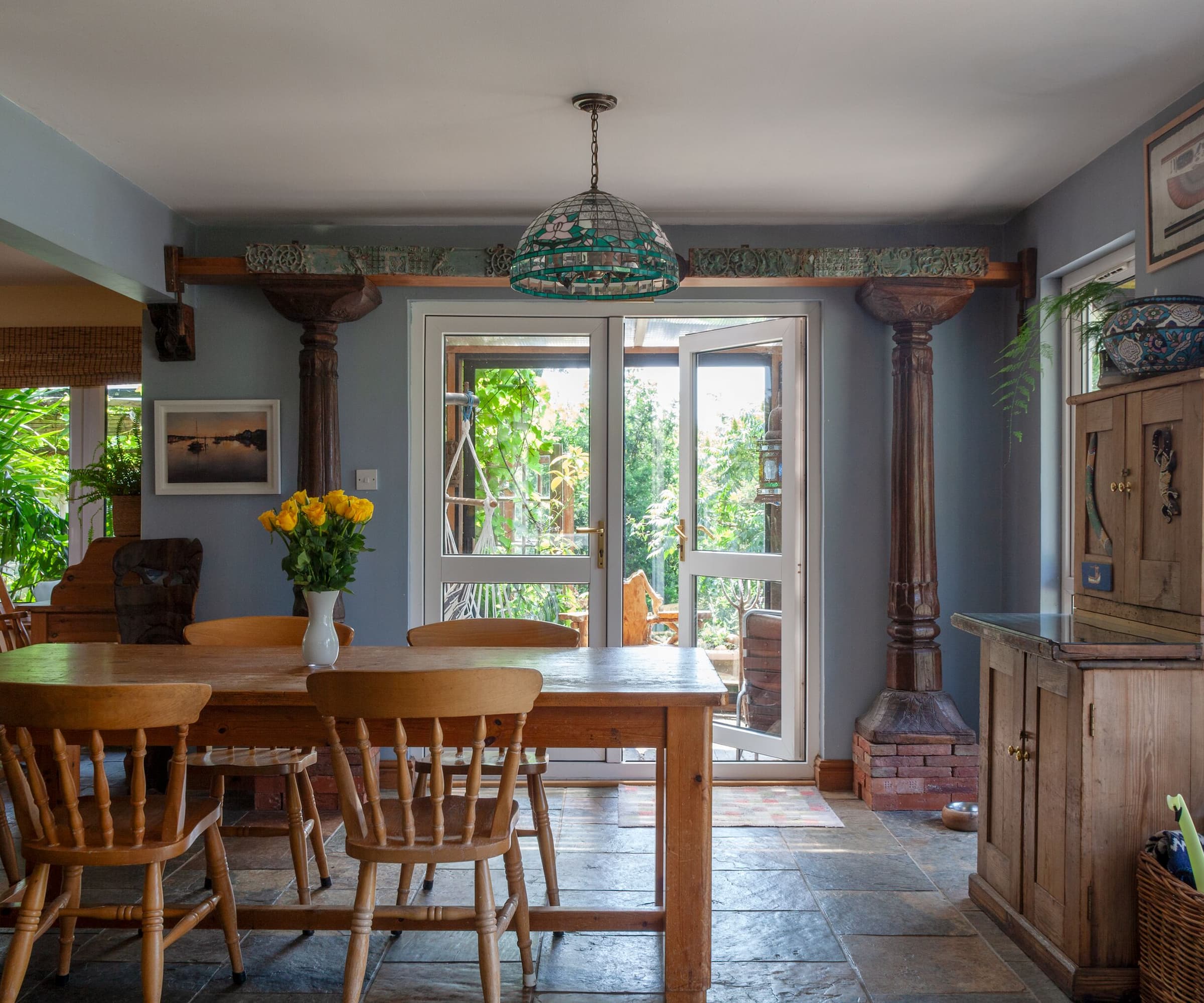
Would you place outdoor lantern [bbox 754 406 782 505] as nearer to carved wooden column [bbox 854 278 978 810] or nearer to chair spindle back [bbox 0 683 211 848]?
carved wooden column [bbox 854 278 978 810]

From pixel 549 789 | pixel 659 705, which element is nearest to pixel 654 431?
pixel 549 789

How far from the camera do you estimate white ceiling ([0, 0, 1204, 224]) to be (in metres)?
2.61

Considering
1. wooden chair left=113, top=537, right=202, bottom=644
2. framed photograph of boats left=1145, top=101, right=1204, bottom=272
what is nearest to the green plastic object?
framed photograph of boats left=1145, top=101, right=1204, bottom=272

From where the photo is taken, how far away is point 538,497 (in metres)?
4.61

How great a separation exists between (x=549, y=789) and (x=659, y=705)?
2216 mm

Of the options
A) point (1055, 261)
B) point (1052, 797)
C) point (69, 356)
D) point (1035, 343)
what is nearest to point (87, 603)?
point (69, 356)

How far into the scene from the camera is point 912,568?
429cm

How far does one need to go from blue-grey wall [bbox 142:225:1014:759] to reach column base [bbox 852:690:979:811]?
273 millimetres

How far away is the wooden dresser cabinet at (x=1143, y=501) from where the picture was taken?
8.23ft

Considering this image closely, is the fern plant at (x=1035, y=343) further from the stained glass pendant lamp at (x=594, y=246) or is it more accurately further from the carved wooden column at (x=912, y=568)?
the stained glass pendant lamp at (x=594, y=246)

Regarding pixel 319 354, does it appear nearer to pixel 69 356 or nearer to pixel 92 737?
pixel 69 356

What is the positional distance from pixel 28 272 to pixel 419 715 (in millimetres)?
4453

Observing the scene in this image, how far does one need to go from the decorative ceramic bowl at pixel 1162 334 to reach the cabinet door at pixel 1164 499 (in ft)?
0.33

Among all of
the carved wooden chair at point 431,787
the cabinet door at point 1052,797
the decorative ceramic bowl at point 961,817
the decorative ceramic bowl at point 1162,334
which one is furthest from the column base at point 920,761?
the carved wooden chair at point 431,787
